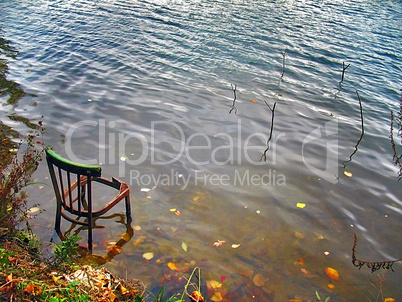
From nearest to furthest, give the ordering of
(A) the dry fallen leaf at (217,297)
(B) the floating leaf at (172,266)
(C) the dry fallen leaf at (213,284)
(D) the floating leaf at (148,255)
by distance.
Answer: (A) the dry fallen leaf at (217,297) < (C) the dry fallen leaf at (213,284) < (B) the floating leaf at (172,266) < (D) the floating leaf at (148,255)

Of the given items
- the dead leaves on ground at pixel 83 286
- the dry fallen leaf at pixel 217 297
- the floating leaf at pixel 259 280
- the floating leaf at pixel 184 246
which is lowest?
the dry fallen leaf at pixel 217 297

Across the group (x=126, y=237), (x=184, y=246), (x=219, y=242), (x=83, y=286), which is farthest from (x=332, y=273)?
(x=83, y=286)

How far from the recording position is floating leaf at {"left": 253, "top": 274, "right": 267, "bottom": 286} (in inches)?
173


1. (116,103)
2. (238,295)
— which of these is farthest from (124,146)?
(238,295)

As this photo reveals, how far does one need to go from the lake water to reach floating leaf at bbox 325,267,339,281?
62 millimetres

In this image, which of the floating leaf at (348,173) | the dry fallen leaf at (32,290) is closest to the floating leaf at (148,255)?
the dry fallen leaf at (32,290)

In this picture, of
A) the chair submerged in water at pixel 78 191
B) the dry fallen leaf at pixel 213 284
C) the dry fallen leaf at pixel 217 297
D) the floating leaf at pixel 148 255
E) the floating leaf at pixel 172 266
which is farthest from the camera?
the floating leaf at pixel 148 255

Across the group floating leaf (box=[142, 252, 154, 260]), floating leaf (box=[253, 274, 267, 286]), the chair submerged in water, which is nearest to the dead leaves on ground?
floating leaf (box=[142, 252, 154, 260])

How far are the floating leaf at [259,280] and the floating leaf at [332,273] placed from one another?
2.98 feet

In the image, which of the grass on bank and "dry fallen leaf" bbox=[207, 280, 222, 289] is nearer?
the grass on bank

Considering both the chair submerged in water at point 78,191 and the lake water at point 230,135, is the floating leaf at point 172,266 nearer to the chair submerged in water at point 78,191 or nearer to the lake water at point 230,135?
the lake water at point 230,135

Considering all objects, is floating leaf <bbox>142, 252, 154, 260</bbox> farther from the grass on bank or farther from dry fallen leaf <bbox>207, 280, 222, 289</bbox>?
dry fallen leaf <bbox>207, 280, 222, 289</bbox>

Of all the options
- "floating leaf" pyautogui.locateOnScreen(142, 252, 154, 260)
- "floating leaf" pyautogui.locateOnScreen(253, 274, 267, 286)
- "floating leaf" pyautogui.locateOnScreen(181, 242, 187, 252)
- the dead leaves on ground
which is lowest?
"floating leaf" pyautogui.locateOnScreen(253, 274, 267, 286)

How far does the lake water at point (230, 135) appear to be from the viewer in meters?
4.73
